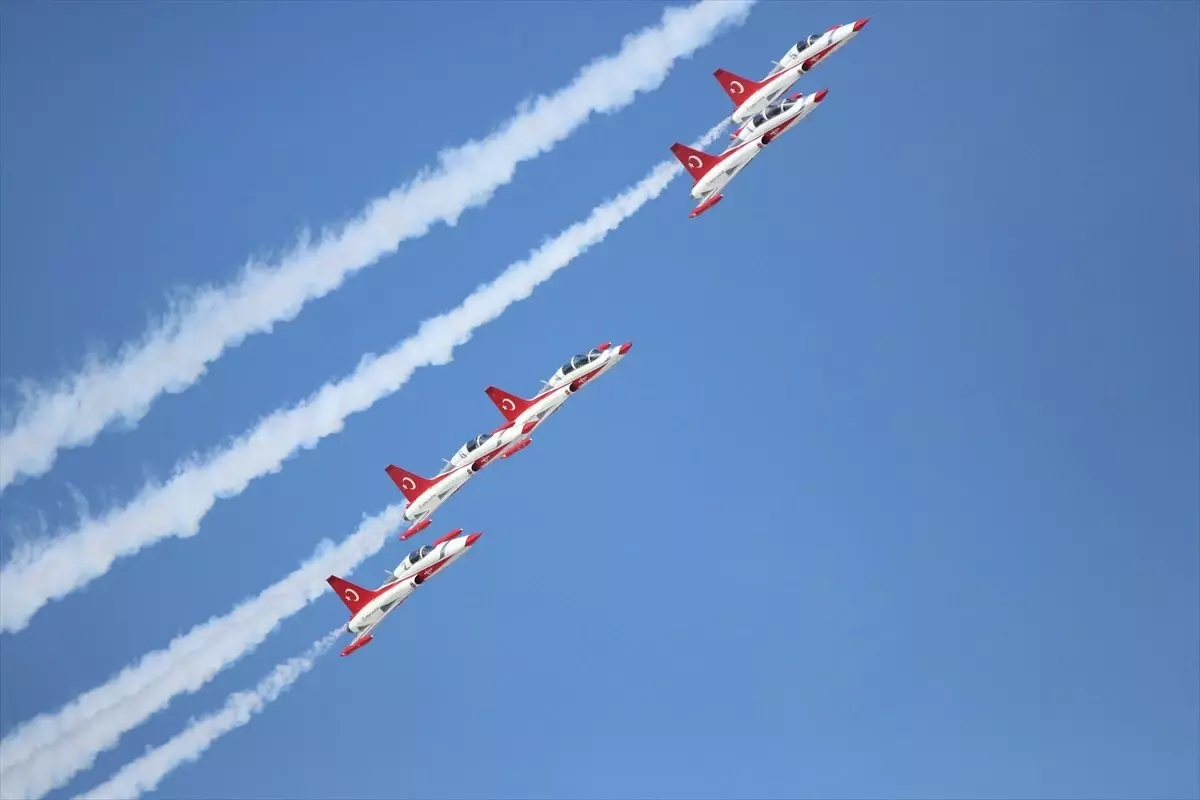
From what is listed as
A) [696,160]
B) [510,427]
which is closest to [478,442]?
[510,427]

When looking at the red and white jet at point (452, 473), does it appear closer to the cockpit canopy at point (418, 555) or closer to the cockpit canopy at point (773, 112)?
the cockpit canopy at point (418, 555)

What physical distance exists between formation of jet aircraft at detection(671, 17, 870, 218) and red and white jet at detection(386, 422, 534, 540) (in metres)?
10.6

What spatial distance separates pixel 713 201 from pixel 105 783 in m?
32.3

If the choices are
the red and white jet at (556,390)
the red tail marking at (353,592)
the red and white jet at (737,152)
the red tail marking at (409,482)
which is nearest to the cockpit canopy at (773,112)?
the red and white jet at (737,152)

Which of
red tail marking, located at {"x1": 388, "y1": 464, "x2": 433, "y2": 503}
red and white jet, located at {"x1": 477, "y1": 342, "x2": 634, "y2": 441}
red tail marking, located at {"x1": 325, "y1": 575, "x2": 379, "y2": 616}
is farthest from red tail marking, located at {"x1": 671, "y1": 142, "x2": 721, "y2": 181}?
red tail marking, located at {"x1": 325, "y1": 575, "x2": 379, "y2": 616}

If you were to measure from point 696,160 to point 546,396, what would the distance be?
10.3 m

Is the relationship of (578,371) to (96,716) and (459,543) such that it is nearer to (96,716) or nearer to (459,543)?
(459,543)

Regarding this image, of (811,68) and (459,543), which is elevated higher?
(811,68)

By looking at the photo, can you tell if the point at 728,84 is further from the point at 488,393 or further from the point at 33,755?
the point at 33,755

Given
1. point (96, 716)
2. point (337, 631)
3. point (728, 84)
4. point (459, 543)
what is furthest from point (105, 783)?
point (728, 84)

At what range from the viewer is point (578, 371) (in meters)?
70.1

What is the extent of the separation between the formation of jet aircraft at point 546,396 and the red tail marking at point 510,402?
37 mm

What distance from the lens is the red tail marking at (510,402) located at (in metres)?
70.4

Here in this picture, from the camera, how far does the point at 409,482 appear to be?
7125 cm
